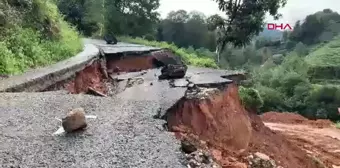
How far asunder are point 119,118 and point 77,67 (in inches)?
200

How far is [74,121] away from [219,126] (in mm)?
2518

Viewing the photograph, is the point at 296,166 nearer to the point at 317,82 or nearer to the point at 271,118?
the point at 271,118

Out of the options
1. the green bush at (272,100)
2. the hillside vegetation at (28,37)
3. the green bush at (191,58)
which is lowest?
the green bush at (272,100)

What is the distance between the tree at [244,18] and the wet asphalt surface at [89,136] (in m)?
16.8

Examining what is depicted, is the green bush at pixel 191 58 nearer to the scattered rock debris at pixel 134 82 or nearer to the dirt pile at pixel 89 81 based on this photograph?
the dirt pile at pixel 89 81

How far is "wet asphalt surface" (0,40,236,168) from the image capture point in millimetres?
3389

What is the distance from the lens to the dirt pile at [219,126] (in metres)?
5.11

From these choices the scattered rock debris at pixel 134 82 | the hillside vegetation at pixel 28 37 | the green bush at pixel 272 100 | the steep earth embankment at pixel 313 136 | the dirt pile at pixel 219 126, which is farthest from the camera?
the green bush at pixel 272 100

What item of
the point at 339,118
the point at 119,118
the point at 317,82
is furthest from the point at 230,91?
the point at 317,82

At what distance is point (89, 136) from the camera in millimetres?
4055

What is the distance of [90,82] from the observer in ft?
31.1

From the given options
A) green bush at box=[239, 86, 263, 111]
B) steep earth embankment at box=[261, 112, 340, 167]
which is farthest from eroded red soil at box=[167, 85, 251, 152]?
green bush at box=[239, 86, 263, 111]

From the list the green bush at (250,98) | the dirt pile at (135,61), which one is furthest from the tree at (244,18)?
the dirt pile at (135,61)

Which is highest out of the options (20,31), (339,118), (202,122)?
(20,31)
